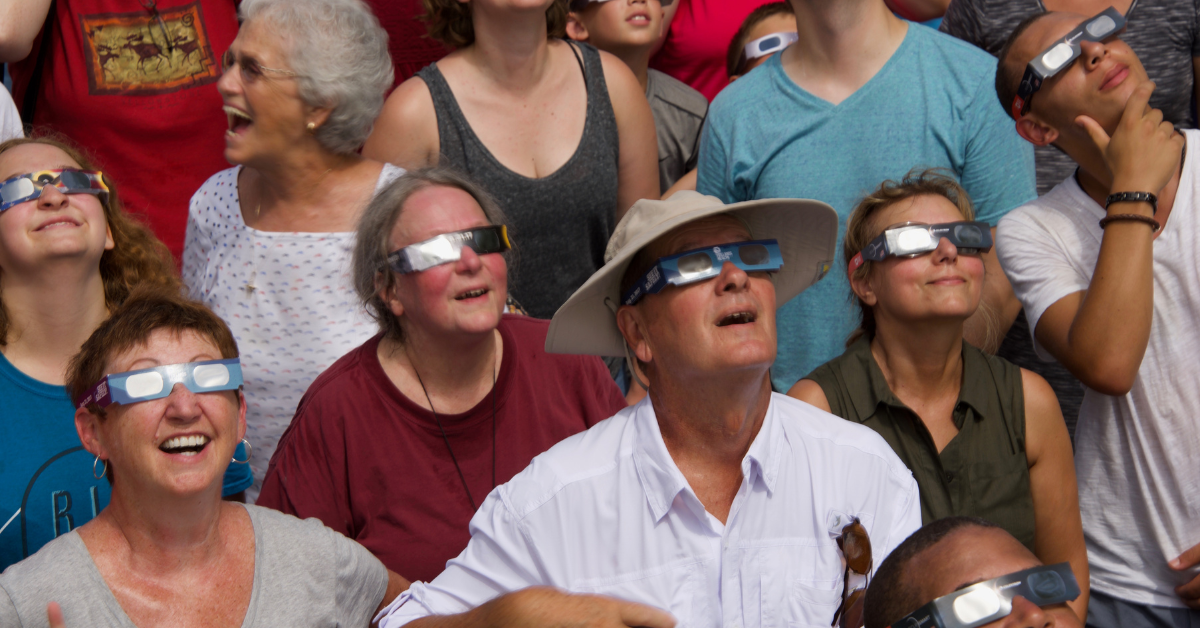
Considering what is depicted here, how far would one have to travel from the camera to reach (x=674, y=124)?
4.42 m

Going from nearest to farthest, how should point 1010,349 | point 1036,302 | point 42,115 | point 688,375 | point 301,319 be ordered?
point 688,375, point 1036,302, point 301,319, point 1010,349, point 42,115

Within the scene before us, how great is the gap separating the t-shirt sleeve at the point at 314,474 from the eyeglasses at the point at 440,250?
1.42ft

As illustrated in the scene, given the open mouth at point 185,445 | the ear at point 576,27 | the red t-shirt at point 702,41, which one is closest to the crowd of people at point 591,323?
the open mouth at point 185,445

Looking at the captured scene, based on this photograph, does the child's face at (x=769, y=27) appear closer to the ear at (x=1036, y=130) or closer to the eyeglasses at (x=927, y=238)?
the ear at (x=1036, y=130)

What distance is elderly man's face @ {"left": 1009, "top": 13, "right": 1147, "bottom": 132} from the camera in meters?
3.00

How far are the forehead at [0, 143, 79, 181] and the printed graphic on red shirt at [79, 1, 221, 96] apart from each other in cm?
88

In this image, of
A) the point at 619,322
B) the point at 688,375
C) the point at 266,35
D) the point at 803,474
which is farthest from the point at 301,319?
the point at 803,474

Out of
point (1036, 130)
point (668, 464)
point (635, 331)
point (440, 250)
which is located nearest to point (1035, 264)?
point (1036, 130)

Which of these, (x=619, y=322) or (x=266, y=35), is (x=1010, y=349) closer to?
(x=619, y=322)

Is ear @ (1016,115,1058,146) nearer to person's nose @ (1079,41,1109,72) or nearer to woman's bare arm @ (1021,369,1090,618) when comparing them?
person's nose @ (1079,41,1109,72)

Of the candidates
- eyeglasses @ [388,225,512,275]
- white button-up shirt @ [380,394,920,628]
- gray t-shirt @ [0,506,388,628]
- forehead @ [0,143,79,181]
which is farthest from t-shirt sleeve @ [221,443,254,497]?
forehead @ [0,143,79,181]

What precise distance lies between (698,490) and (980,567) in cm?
65

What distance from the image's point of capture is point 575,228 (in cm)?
376

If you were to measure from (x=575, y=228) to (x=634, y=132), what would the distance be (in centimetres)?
46
